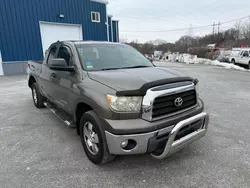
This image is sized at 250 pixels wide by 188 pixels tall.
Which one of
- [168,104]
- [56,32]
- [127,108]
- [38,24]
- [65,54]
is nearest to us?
[127,108]

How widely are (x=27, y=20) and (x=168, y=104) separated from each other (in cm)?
1316

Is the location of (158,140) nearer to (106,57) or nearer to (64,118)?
(106,57)

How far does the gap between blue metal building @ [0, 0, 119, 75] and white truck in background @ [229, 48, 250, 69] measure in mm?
15090

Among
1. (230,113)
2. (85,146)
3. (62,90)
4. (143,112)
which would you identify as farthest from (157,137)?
(230,113)

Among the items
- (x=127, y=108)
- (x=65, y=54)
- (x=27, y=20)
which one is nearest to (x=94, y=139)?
(x=127, y=108)

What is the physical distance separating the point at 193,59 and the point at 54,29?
67.1 ft

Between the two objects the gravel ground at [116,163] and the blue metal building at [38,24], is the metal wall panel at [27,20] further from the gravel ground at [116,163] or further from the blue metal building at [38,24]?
the gravel ground at [116,163]

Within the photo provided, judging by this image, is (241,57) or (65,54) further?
(241,57)

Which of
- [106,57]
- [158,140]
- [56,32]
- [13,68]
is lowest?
[158,140]

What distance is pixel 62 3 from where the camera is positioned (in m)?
13.5

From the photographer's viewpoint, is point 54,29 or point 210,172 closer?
point 210,172

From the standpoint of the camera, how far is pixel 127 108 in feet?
6.91

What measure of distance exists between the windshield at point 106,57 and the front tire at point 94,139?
821 millimetres

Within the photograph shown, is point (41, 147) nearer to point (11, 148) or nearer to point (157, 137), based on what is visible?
point (11, 148)
